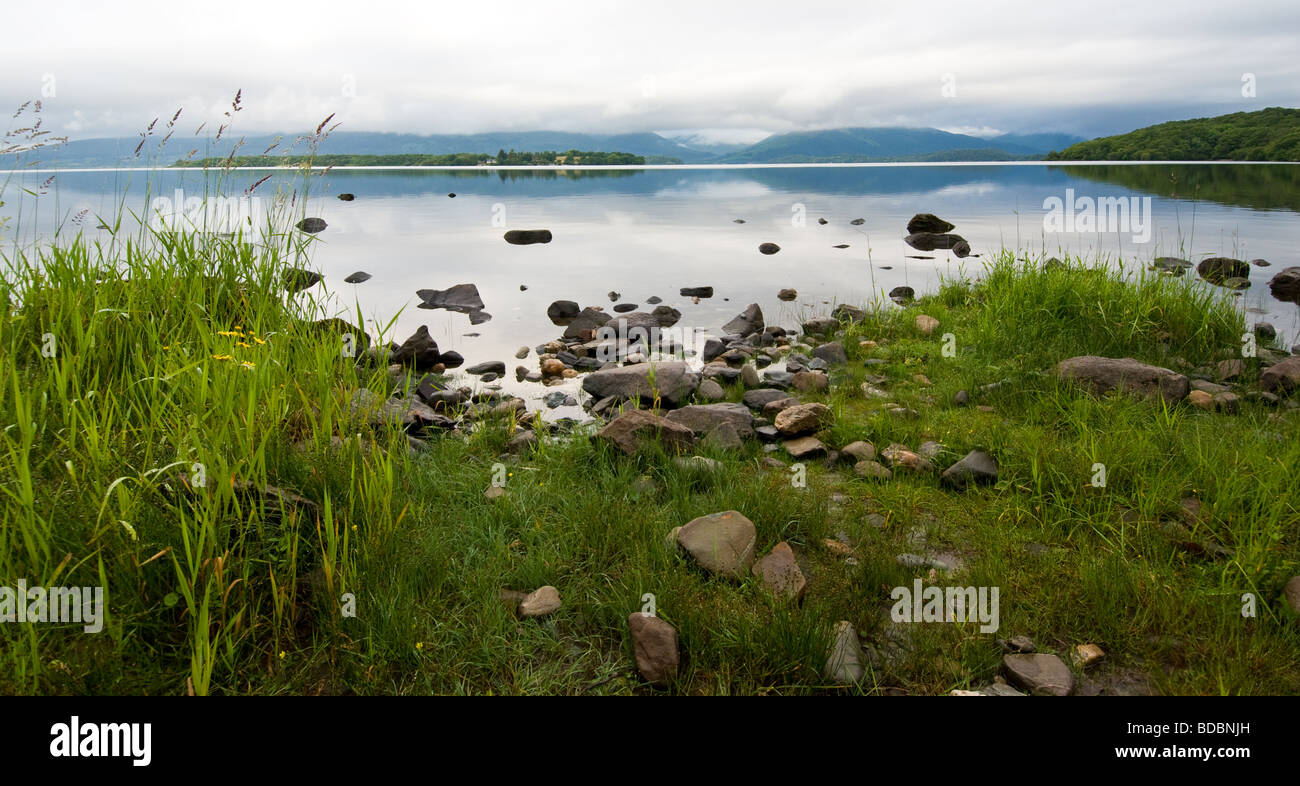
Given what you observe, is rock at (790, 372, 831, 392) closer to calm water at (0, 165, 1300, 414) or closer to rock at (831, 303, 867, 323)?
calm water at (0, 165, 1300, 414)

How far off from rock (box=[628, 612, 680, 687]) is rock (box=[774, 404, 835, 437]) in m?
3.01

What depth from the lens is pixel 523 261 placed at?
18172mm

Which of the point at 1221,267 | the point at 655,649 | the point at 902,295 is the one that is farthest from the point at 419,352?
the point at 1221,267

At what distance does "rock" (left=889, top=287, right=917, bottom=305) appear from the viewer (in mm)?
12248

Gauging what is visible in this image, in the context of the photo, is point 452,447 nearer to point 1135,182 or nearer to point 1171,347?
point 1171,347

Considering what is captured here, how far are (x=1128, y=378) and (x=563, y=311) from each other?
8047 millimetres

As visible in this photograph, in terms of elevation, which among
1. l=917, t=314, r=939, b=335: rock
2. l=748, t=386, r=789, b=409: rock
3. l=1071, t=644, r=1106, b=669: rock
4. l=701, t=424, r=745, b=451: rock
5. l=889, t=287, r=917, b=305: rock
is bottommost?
l=1071, t=644, r=1106, b=669: rock

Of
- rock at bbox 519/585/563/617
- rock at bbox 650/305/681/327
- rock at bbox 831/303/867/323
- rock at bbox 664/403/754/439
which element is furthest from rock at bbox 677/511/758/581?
rock at bbox 650/305/681/327

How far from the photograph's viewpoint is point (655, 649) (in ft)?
9.98

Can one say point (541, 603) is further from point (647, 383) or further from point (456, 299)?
point (456, 299)

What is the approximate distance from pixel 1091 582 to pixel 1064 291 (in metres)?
5.67

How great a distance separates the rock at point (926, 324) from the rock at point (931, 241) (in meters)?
10.7

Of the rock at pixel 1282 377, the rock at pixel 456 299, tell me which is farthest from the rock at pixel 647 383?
the rock at pixel 456 299
